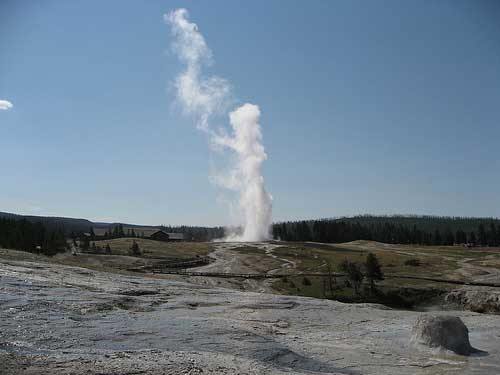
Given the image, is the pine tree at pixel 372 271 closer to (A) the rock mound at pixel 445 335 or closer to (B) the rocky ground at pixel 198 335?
(B) the rocky ground at pixel 198 335

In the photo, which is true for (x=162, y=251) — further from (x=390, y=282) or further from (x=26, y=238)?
(x=390, y=282)

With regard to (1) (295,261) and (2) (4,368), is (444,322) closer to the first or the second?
(2) (4,368)

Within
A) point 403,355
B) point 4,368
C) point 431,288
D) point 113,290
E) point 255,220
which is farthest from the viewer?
point 255,220

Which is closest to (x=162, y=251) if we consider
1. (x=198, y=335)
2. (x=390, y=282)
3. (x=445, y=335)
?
(x=390, y=282)

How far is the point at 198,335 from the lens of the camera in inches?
661

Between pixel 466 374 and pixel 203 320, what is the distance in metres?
10.4

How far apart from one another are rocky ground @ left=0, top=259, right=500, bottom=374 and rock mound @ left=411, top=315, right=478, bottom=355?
1.58 ft

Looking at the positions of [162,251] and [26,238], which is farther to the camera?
[162,251]

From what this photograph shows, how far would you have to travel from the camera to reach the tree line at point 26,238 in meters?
82.4

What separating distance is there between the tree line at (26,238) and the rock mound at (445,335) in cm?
7423

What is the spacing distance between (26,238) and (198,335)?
82809 millimetres

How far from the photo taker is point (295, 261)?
11162 cm

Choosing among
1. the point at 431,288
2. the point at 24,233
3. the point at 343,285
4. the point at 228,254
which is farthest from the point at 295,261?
the point at 24,233

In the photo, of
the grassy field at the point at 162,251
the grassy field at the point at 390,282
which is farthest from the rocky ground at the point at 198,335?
the grassy field at the point at 162,251
